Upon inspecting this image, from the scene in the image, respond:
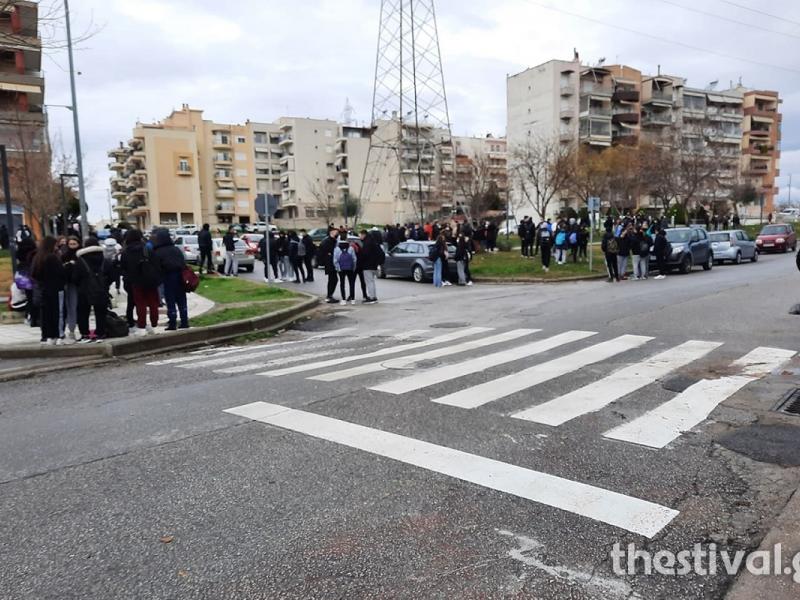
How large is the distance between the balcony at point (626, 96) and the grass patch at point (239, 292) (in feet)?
242

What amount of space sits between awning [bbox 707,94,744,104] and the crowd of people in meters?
97.6

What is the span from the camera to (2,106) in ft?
139

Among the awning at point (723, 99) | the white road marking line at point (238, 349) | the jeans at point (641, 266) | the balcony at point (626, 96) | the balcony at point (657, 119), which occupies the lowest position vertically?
the white road marking line at point (238, 349)

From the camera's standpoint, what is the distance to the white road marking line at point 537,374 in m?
6.16

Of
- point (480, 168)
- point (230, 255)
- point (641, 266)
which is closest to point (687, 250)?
point (641, 266)

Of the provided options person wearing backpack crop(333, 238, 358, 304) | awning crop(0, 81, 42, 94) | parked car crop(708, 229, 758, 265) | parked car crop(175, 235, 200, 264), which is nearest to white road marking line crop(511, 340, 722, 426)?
person wearing backpack crop(333, 238, 358, 304)

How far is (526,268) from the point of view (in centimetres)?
2295

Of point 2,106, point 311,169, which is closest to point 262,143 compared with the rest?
point 311,169

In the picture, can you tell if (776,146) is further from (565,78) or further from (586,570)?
(586,570)

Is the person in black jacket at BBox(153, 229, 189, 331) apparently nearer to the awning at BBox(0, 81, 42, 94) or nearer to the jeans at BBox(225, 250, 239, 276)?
the jeans at BBox(225, 250, 239, 276)

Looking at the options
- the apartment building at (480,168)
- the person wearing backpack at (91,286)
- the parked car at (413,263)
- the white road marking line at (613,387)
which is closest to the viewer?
the white road marking line at (613,387)

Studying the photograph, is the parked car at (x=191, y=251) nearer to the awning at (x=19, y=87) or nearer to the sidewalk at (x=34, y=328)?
the sidewalk at (x=34, y=328)

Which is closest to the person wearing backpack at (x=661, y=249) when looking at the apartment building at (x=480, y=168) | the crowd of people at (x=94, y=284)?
the crowd of people at (x=94, y=284)

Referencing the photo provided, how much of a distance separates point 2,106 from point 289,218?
5550cm
